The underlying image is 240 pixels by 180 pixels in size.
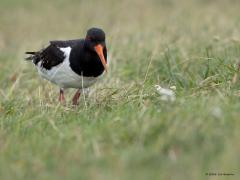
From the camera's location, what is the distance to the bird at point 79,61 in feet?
25.2

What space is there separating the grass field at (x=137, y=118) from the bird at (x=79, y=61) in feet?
0.84

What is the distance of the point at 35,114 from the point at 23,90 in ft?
8.98

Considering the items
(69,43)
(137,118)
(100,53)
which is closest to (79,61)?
(100,53)

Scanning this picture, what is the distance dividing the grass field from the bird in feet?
0.84

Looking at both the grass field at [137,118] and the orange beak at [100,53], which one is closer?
the grass field at [137,118]

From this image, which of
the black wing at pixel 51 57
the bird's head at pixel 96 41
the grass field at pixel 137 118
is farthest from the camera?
the black wing at pixel 51 57

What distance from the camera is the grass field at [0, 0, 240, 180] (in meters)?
4.96

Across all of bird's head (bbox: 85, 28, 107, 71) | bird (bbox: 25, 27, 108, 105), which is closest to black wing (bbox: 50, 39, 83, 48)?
bird (bbox: 25, 27, 108, 105)

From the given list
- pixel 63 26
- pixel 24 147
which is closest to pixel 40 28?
pixel 63 26

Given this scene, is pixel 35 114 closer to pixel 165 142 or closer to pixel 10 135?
pixel 10 135

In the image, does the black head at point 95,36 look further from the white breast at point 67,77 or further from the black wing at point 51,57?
the black wing at point 51,57

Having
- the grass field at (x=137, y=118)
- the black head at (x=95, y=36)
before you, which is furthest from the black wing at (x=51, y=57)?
the black head at (x=95, y=36)

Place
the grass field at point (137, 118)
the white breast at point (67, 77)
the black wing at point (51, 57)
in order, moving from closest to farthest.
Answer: the grass field at point (137, 118)
the white breast at point (67, 77)
the black wing at point (51, 57)

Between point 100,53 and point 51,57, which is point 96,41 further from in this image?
point 51,57
